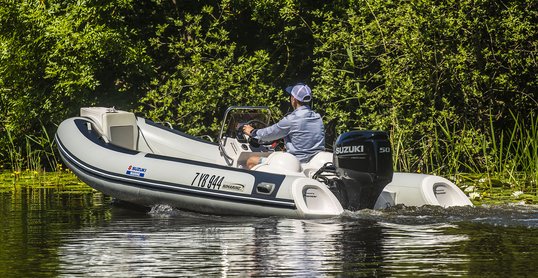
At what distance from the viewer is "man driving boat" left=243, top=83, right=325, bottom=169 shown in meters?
11.8

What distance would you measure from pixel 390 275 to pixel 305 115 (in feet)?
14.8

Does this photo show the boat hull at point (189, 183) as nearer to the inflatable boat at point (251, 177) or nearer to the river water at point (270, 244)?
the inflatable boat at point (251, 177)

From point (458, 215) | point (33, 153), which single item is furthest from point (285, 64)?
point (458, 215)

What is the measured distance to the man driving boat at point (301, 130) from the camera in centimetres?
1177

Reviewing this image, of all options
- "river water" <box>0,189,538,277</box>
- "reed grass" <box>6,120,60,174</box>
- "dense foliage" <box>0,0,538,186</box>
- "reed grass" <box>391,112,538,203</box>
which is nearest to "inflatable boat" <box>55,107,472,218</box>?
"river water" <box>0,189,538,277</box>

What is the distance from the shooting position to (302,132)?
11805 mm

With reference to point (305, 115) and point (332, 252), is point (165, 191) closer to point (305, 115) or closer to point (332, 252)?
point (305, 115)

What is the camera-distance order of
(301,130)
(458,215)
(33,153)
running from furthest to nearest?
(33,153) → (301,130) → (458,215)

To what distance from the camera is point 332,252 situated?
8.54 meters

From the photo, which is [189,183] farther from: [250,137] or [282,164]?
[250,137]

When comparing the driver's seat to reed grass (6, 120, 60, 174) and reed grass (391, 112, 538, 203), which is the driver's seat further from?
reed grass (6, 120, 60, 174)

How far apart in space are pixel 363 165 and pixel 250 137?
2.16 metres

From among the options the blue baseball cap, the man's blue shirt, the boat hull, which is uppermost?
the blue baseball cap

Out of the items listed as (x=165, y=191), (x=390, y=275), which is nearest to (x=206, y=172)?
(x=165, y=191)
